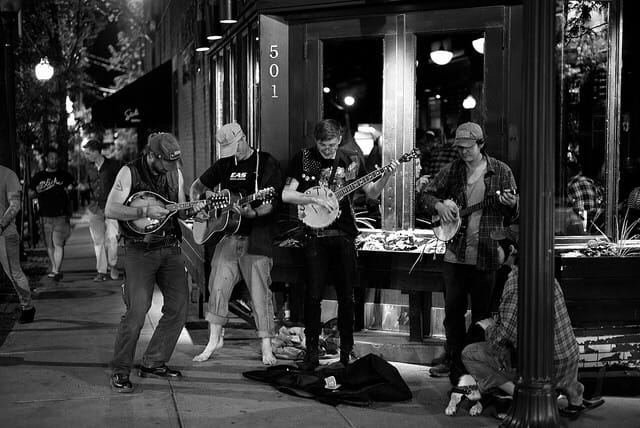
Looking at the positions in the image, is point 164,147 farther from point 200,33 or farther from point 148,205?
point 200,33

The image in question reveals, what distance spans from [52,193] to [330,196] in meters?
7.24

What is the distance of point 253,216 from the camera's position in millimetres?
7695

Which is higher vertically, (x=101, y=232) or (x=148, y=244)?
(x=148, y=244)

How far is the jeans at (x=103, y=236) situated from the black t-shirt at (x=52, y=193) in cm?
43

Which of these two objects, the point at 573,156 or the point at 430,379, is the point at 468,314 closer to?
the point at 430,379

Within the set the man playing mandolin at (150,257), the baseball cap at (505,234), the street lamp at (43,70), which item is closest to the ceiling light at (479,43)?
the baseball cap at (505,234)

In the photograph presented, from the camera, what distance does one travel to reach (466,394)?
6.37 meters

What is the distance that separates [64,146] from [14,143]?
767cm

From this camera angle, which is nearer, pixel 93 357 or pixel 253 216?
pixel 253 216

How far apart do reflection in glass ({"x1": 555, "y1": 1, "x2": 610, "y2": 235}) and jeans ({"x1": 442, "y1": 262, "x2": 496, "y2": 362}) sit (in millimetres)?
1557

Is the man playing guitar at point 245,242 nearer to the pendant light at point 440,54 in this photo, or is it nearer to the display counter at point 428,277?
the display counter at point 428,277

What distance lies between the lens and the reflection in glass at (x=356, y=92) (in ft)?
36.4

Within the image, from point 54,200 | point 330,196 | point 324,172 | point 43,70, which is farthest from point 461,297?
point 43,70

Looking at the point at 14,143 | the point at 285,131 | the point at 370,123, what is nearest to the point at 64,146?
the point at 14,143
